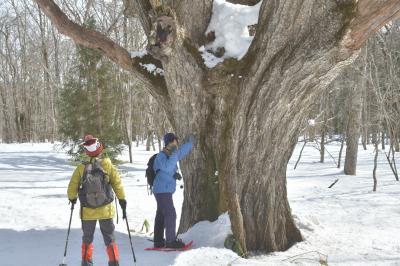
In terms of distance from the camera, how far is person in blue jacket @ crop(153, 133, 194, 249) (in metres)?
5.46

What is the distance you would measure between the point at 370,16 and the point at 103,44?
332cm

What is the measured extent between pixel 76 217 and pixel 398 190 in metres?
7.75

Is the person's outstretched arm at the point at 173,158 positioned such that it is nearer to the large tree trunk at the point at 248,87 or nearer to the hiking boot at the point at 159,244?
the large tree trunk at the point at 248,87

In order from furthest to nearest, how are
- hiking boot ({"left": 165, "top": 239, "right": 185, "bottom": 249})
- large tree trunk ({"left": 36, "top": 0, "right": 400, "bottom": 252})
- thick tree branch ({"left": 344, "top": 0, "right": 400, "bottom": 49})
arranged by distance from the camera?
hiking boot ({"left": 165, "top": 239, "right": 185, "bottom": 249})
large tree trunk ({"left": 36, "top": 0, "right": 400, "bottom": 252})
thick tree branch ({"left": 344, "top": 0, "right": 400, "bottom": 49})

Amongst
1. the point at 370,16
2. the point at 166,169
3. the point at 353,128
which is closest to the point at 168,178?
the point at 166,169

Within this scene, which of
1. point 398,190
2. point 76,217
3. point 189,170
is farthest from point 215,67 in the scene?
point 398,190

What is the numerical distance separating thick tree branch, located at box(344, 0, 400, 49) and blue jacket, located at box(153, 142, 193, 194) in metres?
2.30

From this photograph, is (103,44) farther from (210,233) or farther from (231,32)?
(210,233)

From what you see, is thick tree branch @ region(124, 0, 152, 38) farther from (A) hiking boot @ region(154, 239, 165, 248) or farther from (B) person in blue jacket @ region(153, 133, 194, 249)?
(A) hiking boot @ region(154, 239, 165, 248)

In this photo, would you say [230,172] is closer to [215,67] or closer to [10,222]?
[215,67]

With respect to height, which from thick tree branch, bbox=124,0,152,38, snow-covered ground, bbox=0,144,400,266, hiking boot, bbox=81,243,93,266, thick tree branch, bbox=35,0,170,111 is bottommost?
snow-covered ground, bbox=0,144,400,266

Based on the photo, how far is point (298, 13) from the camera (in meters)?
5.20

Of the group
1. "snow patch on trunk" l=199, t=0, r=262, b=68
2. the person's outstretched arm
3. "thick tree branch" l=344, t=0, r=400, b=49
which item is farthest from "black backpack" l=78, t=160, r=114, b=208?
"thick tree branch" l=344, t=0, r=400, b=49

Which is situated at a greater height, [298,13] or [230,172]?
[298,13]
